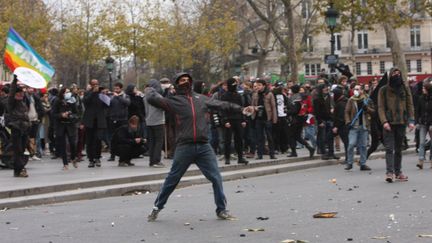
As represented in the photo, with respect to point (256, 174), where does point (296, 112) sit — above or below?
above

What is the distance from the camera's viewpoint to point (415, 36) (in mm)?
97188

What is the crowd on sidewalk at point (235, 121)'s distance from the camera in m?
15.8

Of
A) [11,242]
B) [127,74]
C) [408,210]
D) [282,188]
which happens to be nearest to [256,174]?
[282,188]

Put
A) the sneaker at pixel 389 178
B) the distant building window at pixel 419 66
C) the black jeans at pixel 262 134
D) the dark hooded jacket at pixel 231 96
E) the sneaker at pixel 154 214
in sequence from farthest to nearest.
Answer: the distant building window at pixel 419 66, the black jeans at pixel 262 134, the dark hooded jacket at pixel 231 96, the sneaker at pixel 389 178, the sneaker at pixel 154 214

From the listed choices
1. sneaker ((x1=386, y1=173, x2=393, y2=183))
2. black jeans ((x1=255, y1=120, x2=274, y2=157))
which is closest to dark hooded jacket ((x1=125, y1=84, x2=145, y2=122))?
black jeans ((x1=255, y1=120, x2=274, y2=157))

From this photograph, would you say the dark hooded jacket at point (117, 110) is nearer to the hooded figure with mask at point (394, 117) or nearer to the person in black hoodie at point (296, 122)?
the person in black hoodie at point (296, 122)

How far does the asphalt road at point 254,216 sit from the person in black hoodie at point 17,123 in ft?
9.31

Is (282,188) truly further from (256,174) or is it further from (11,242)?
(11,242)

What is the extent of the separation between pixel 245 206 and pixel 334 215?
175cm

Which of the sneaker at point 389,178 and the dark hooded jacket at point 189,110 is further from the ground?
the dark hooded jacket at point 189,110

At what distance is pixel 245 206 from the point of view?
1220 centimetres

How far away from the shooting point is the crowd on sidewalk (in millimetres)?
15789

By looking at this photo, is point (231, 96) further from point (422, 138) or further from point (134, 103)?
point (422, 138)

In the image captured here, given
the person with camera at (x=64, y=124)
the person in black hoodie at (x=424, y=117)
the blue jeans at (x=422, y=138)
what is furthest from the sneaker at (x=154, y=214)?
the blue jeans at (x=422, y=138)
